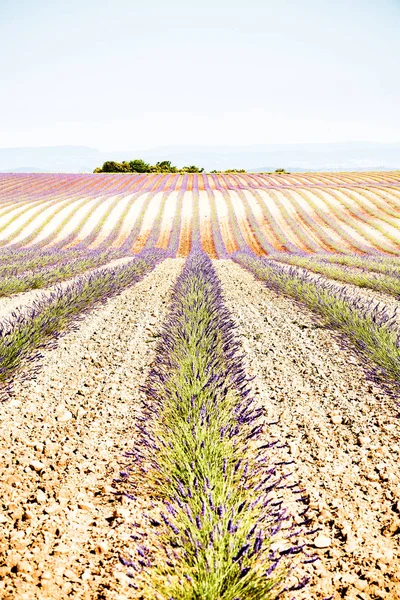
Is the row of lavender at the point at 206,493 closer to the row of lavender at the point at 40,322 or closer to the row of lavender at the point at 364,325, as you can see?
the row of lavender at the point at 40,322

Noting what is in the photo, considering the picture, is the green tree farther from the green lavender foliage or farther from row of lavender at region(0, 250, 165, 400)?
the green lavender foliage

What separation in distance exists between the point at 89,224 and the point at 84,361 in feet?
76.6

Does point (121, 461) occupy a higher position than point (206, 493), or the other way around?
point (206, 493)

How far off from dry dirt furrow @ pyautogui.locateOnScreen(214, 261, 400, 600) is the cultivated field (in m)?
0.01

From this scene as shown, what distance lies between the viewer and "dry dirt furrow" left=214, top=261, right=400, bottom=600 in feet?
6.09

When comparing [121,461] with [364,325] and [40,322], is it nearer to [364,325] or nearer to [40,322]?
[40,322]

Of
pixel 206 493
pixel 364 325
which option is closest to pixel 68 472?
pixel 206 493

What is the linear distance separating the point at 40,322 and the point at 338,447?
3851 mm

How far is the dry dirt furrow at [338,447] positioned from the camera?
186 centimetres

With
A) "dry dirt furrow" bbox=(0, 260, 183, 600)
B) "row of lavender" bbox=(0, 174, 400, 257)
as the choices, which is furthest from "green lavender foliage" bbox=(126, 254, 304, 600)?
"row of lavender" bbox=(0, 174, 400, 257)

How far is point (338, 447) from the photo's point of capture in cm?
286

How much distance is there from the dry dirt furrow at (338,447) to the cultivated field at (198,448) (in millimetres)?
12

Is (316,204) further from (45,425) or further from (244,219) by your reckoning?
(45,425)

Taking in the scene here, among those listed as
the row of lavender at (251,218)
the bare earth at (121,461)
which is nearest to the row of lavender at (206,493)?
the bare earth at (121,461)
